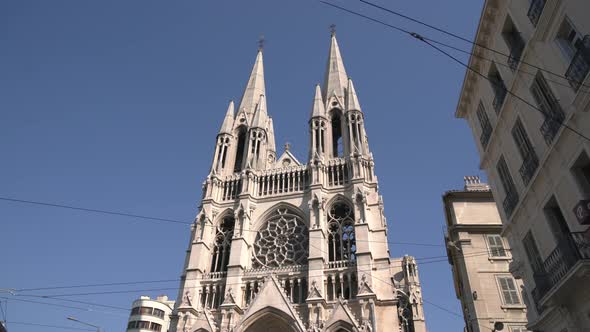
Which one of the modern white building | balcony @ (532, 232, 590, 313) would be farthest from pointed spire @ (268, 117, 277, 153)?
balcony @ (532, 232, 590, 313)

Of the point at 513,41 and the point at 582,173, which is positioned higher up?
the point at 513,41

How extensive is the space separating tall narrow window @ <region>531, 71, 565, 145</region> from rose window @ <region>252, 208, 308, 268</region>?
59.4 feet

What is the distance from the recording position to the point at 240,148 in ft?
115

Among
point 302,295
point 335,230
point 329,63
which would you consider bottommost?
point 302,295

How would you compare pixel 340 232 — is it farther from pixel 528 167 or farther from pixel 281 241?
pixel 528 167

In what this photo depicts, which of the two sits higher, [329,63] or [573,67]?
[329,63]

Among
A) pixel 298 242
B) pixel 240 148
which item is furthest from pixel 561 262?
pixel 240 148

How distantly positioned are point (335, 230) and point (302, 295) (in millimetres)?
4995

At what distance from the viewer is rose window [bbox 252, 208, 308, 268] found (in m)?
26.5

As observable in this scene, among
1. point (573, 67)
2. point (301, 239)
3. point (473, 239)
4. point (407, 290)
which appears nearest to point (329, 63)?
point (301, 239)

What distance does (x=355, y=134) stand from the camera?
1216 inches

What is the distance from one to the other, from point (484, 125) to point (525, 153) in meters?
3.07

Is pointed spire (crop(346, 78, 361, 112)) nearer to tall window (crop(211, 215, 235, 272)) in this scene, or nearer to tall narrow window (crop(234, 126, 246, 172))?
tall narrow window (crop(234, 126, 246, 172))

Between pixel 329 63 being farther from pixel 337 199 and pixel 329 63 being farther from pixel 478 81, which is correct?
pixel 478 81
